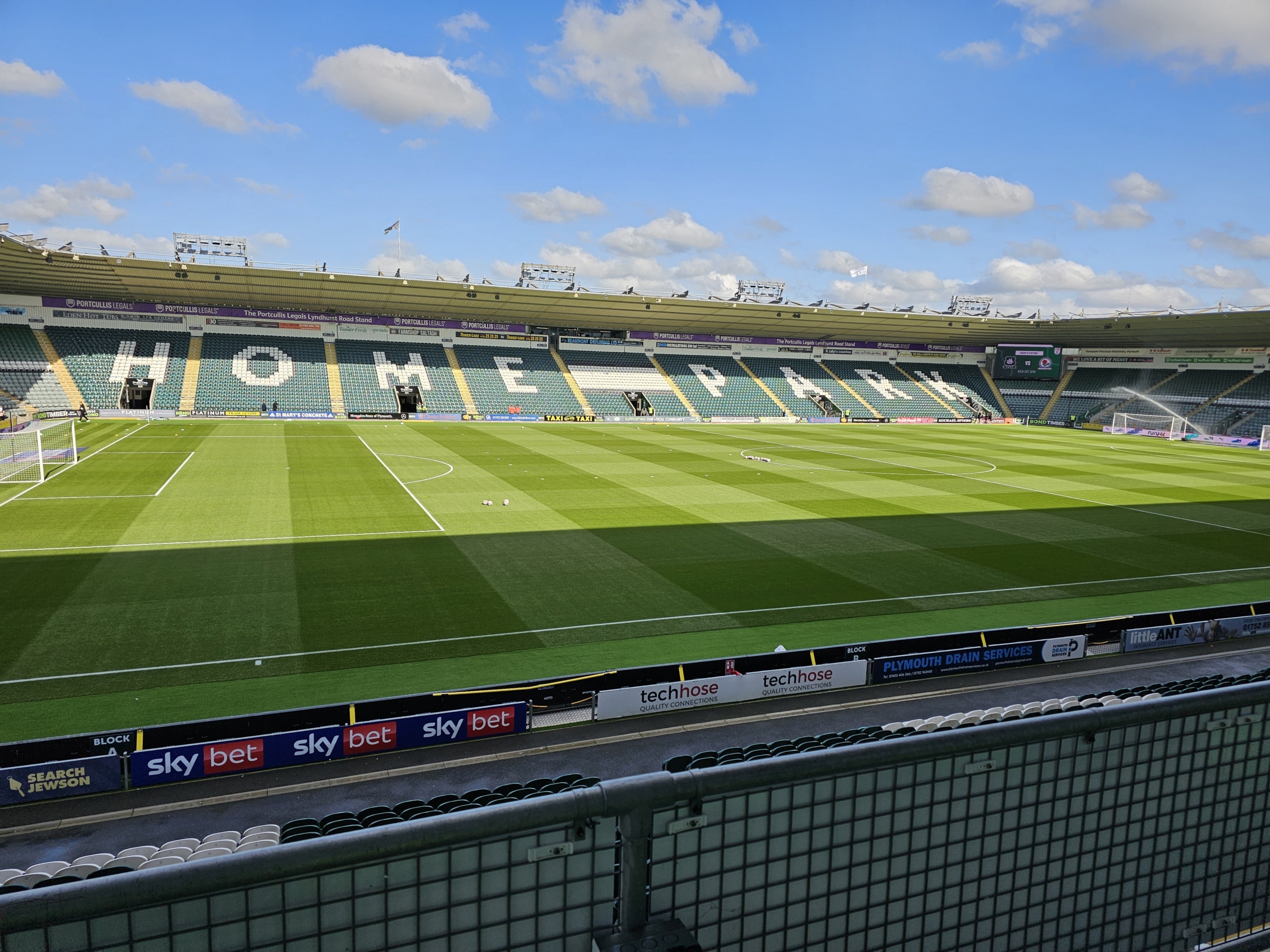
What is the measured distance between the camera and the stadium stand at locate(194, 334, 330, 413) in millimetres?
66688

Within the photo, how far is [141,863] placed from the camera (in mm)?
7918

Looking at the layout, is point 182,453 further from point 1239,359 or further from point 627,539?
point 1239,359

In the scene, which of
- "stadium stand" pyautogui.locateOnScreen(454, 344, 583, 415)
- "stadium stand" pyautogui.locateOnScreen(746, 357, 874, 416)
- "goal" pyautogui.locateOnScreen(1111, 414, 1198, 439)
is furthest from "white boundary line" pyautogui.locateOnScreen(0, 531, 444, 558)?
"goal" pyautogui.locateOnScreen(1111, 414, 1198, 439)

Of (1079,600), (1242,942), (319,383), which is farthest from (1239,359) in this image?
(1242,942)

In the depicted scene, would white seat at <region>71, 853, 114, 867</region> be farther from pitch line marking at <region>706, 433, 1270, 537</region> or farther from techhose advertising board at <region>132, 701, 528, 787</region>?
pitch line marking at <region>706, 433, 1270, 537</region>

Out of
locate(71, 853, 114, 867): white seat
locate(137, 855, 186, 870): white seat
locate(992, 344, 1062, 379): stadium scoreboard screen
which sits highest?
locate(992, 344, 1062, 379): stadium scoreboard screen

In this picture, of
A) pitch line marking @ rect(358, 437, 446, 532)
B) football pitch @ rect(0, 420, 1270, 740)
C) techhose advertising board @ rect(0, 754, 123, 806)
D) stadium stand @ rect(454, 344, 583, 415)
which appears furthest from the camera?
stadium stand @ rect(454, 344, 583, 415)

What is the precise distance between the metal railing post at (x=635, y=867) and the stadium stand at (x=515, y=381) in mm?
71521

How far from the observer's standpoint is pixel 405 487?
35.5 m

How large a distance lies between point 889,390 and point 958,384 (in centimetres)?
1146

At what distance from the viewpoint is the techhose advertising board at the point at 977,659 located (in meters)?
16.6

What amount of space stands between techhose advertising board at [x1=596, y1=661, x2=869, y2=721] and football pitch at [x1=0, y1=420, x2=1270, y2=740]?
7.03 ft

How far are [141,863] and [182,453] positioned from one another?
4111 centimetres

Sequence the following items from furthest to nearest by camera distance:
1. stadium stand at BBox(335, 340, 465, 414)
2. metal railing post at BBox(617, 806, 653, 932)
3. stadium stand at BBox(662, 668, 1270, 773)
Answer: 1. stadium stand at BBox(335, 340, 465, 414)
2. stadium stand at BBox(662, 668, 1270, 773)
3. metal railing post at BBox(617, 806, 653, 932)
